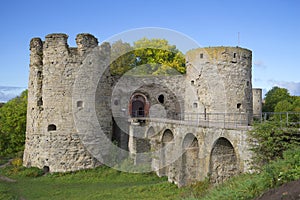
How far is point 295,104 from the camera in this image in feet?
108

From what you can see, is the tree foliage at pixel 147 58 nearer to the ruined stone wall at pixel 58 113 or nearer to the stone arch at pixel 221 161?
the ruined stone wall at pixel 58 113

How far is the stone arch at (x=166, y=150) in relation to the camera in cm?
1590

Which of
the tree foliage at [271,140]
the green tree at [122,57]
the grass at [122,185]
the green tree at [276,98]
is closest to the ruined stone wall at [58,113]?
the grass at [122,185]

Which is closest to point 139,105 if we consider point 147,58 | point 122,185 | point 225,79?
point 147,58

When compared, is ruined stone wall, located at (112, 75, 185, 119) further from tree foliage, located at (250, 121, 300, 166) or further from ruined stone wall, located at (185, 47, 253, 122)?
tree foliage, located at (250, 121, 300, 166)

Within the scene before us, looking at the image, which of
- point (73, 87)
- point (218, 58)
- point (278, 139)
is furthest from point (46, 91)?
point (278, 139)

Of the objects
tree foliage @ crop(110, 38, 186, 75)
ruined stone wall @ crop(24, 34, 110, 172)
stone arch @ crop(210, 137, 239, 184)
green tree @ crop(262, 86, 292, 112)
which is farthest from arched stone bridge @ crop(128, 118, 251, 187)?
green tree @ crop(262, 86, 292, 112)

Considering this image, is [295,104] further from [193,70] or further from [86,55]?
[86,55]

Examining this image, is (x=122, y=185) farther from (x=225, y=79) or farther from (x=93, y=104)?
(x=225, y=79)

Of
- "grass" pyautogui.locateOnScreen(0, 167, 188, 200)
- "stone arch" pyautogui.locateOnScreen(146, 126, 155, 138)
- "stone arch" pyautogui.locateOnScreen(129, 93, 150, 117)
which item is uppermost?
"stone arch" pyautogui.locateOnScreen(129, 93, 150, 117)

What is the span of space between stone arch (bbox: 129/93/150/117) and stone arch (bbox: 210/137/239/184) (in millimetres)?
11055

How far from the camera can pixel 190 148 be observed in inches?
549

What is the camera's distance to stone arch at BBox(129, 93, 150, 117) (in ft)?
73.6

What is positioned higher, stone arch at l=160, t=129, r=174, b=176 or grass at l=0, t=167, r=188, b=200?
stone arch at l=160, t=129, r=174, b=176
